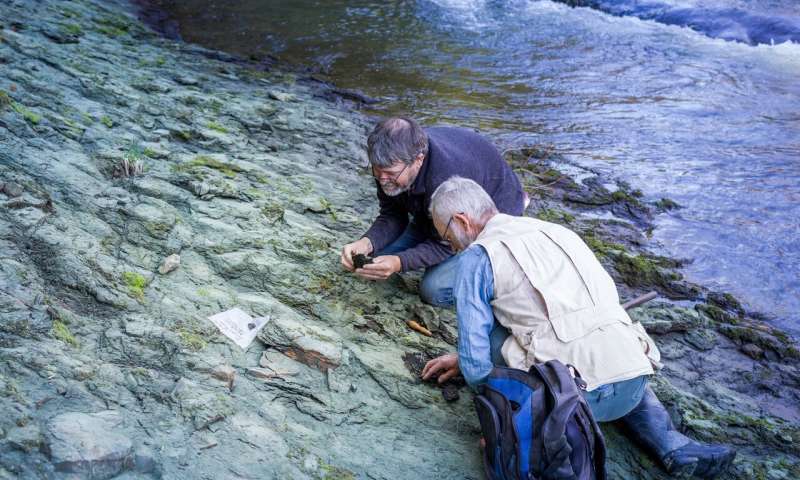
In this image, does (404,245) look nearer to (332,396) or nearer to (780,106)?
(332,396)

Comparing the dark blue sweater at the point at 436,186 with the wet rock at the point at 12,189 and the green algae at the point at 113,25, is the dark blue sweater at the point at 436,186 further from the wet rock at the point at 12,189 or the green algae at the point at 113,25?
the green algae at the point at 113,25

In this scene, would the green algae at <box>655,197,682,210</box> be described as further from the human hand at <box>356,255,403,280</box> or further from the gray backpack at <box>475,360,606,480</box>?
the gray backpack at <box>475,360,606,480</box>

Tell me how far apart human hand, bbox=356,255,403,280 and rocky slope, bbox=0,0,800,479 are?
235mm

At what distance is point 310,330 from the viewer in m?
3.27

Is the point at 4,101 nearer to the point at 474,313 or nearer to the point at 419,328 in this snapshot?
the point at 419,328

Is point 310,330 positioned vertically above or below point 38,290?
below

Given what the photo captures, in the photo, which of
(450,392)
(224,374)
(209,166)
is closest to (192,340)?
(224,374)

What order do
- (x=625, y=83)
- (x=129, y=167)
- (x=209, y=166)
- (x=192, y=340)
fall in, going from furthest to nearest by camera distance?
(x=625, y=83) → (x=209, y=166) → (x=129, y=167) → (x=192, y=340)

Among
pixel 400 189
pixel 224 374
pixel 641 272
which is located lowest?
pixel 641 272

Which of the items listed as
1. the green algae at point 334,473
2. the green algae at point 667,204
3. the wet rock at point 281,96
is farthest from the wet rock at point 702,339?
the wet rock at point 281,96

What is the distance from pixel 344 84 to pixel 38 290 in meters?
6.76

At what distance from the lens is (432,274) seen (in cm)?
387

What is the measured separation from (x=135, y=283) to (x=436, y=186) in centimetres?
173

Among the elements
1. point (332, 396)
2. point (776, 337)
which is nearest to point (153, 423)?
point (332, 396)
